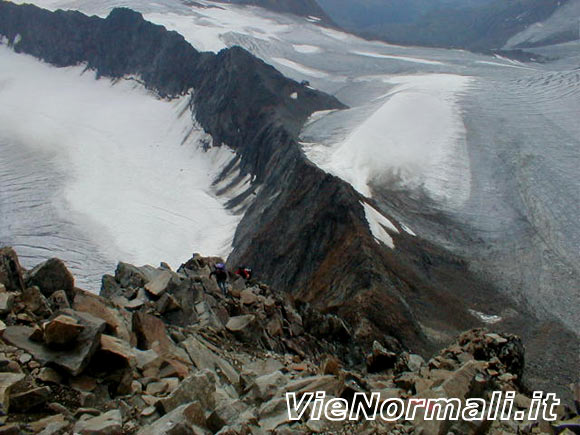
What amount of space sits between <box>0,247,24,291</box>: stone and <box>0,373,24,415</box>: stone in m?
2.65

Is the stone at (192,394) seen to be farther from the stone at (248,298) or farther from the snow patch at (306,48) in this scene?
the snow patch at (306,48)

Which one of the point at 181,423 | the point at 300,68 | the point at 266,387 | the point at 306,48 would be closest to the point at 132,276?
the point at 266,387

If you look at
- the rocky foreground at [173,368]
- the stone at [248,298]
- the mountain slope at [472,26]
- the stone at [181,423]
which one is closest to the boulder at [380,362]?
the rocky foreground at [173,368]

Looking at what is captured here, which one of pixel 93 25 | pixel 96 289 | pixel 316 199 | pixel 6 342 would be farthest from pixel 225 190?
pixel 93 25

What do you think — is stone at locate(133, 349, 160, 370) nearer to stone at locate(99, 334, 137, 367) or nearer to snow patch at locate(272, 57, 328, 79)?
stone at locate(99, 334, 137, 367)

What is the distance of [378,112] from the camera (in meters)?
50.5

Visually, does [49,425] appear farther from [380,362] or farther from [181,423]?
[380,362]

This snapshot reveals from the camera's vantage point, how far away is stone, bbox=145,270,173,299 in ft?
34.3

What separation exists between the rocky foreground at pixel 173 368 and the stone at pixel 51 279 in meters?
0.01

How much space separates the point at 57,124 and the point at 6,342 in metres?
A: 66.3

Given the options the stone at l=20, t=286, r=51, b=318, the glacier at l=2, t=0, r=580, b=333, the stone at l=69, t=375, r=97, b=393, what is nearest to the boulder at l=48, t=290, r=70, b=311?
the stone at l=20, t=286, r=51, b=318

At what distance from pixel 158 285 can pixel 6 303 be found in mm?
4221

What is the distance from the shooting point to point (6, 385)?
5.17 m

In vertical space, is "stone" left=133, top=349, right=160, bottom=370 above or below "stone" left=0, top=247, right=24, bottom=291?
below
